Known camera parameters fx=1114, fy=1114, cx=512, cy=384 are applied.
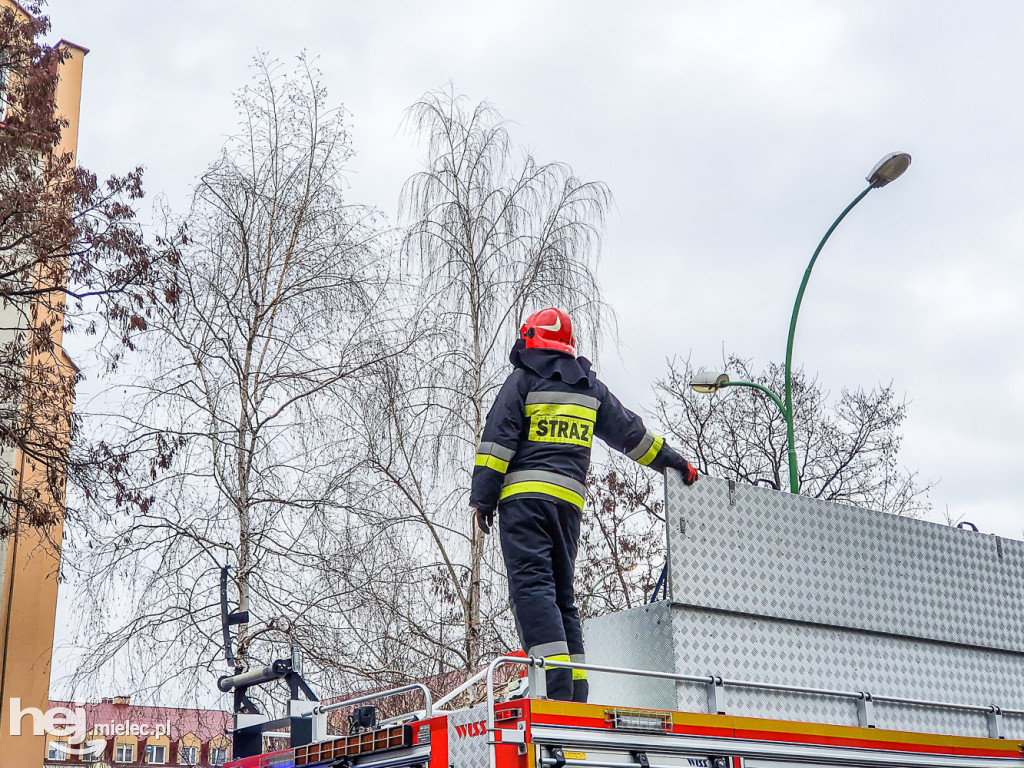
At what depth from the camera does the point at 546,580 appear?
544 centimetres

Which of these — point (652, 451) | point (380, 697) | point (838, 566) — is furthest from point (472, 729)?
point (838, 566)

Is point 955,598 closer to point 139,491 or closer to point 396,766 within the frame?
point 396,766

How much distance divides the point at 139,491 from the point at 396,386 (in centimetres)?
329

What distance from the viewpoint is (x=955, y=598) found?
6609mm

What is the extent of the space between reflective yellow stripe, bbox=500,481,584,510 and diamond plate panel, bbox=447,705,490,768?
4.58ft

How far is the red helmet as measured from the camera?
19.4 feet

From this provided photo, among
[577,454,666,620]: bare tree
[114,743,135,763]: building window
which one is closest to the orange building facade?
[577,454,666,620]: bare tree

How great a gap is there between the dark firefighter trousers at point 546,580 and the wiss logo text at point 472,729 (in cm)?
75

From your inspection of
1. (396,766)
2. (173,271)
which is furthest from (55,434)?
(396,766)

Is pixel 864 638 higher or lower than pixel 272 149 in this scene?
lower

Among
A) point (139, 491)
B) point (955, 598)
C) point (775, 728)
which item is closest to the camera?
point (775, 728)

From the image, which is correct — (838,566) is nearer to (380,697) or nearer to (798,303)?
(380,697)

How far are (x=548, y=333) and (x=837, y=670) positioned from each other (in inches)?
93.2

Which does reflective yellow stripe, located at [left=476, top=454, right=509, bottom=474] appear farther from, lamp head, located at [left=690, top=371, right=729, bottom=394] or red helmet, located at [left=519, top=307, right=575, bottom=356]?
lamp head, located at [left=690, top=371, right=729, bottom=394]
